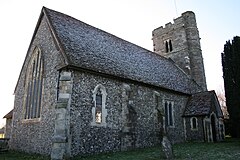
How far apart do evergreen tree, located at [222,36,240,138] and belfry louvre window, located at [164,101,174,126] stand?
5.30 metres

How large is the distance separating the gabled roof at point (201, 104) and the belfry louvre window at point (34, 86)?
1407cm

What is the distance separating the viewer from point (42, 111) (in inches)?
582

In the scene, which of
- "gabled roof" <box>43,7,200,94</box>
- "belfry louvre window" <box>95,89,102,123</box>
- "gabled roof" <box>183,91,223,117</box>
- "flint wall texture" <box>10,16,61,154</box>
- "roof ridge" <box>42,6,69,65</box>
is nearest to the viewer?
"roof ridge" <box>42,6,69,65</box>

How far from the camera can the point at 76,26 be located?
18594mm

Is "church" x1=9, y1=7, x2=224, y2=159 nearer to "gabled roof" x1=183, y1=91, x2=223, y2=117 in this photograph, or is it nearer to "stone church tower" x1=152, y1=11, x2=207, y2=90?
"gabled roof" x1=183, y1=91, x2=223, y2=117

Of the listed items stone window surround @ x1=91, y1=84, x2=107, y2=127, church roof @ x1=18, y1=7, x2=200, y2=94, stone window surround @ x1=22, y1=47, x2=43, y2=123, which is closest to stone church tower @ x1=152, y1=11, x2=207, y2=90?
church roof @ x1=18, y1=7, x2=200, y2=94

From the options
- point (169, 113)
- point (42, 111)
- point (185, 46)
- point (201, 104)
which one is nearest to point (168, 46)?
point (185, 46)

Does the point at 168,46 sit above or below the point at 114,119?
above

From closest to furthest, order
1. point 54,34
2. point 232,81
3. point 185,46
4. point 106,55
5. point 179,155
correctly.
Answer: point 179,155, point 54,34, point 106,55, point 232,81, point 185,46

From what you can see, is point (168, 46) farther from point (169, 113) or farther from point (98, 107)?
point (98, 107)

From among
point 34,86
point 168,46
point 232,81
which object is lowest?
point 34,86

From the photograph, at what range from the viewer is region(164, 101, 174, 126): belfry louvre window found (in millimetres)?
20375

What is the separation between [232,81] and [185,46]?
10207mm

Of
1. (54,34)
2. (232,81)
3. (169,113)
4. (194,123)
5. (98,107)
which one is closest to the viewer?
(98,107)
